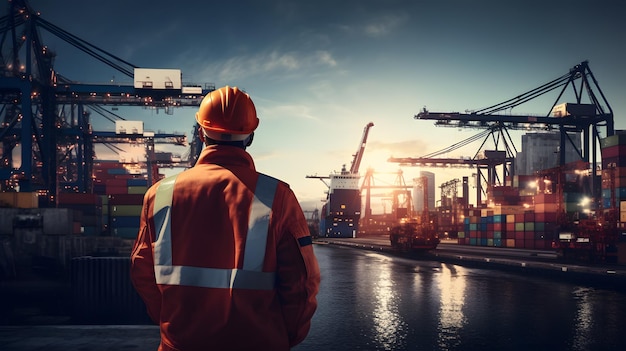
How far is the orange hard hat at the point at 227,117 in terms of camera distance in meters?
1.96

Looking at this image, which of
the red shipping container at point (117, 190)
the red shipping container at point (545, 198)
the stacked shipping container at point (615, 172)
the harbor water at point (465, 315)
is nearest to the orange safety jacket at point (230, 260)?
the harbor water at point (465, 315)

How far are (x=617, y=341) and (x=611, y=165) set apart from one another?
19.2 meters

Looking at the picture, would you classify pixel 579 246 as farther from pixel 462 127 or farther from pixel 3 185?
pixel 3 185

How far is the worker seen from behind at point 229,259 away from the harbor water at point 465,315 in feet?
17.9

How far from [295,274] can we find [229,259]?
275mm

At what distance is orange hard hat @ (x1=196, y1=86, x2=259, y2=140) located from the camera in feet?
6.45

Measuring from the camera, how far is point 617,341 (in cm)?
738

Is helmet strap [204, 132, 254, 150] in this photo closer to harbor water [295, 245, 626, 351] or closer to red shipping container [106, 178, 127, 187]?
harbor water [295, 245, 626, 351]

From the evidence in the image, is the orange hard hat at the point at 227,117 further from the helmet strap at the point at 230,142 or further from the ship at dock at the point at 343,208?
the ship at dock at the point at 343,208

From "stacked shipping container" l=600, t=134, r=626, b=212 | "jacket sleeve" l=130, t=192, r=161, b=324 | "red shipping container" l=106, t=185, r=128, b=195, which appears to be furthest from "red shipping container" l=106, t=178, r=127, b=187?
"jacket sleeve" l=130, t=192, r=161, b=324

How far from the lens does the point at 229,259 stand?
1.77 m

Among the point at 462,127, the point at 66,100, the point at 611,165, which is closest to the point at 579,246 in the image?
the point at 611,165

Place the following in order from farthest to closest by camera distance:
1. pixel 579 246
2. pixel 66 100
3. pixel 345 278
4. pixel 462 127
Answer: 1. pixel 462 127
2. pixel 66 100
3. pixel 579 246
4. pixel 345 278

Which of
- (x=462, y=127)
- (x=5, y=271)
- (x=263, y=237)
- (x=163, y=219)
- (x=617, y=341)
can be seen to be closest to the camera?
(x=263, y=237)
